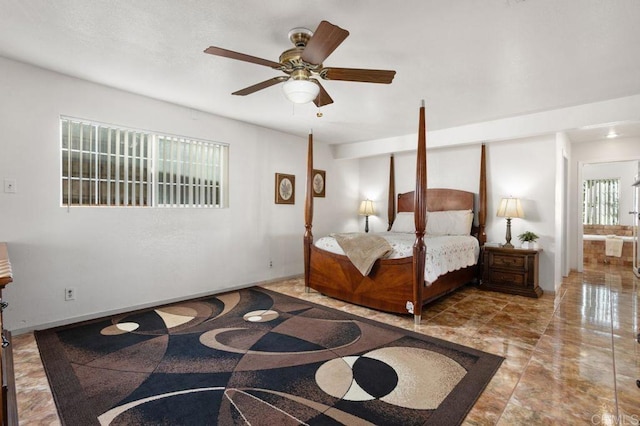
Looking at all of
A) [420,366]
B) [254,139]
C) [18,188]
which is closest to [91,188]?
[18,188]

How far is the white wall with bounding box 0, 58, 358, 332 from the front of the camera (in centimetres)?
294

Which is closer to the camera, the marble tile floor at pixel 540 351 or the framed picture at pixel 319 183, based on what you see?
the marble tile floor at pixel 540 351

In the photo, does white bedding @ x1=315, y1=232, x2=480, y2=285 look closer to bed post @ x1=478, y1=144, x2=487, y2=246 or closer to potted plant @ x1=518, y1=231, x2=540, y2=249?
bed post @ x1=478, y1=144, x2=487, y2=246

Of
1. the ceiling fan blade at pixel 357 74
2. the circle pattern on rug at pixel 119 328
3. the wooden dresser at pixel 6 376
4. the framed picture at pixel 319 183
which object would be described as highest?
the ceiling fan blade at pixel 357 74

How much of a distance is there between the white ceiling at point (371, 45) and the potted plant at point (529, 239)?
5.66ft

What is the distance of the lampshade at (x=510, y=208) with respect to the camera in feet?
14.9

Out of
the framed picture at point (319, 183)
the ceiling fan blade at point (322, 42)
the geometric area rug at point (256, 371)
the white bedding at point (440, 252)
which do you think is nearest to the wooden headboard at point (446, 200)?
the white bedding at point (440, 252)

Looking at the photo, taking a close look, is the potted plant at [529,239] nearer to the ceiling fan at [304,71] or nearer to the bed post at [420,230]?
the bed post at [420,230]

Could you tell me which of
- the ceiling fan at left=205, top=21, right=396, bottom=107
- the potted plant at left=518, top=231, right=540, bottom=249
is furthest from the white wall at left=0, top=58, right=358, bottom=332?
the potted plant at left=518, top=231, right=540, bottom=249

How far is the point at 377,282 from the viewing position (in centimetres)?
370

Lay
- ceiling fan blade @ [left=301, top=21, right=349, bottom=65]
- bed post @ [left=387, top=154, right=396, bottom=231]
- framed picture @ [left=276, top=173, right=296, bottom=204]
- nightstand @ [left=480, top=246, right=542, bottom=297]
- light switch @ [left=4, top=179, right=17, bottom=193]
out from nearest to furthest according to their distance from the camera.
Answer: ceiling fan blade @ [left=301, top=21, right=349, bottom=65] < light switch @ [left=4, top=179, right=17, bottom=193] < nightstand @ [left=480, top=246, right=542, bottom=297] < framed picture @ [left=276, top=173, right=296, bottom=204] < bed post @ [left=387, top=154, right=396, bottom=231]

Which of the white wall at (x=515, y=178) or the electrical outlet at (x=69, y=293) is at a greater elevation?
the white wall at (x=515, y=178)

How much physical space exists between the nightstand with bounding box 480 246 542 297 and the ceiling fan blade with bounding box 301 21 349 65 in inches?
151

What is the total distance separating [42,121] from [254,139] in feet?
8.12
